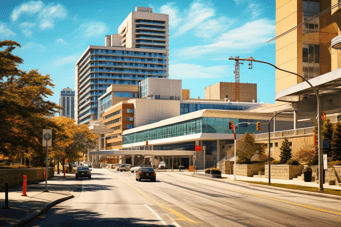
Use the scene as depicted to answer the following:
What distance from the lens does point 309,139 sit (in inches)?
2098

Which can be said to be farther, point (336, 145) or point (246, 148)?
point (246, 148)

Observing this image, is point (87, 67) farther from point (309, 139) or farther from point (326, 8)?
point (309, 139)

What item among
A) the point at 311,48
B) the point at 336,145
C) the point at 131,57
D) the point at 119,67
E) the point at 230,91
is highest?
the point at 131,57

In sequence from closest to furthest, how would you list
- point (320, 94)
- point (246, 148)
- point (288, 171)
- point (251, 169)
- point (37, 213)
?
point (37, 213), point (288, 171), point (320, 94), point (251, 169), point (246, 148)

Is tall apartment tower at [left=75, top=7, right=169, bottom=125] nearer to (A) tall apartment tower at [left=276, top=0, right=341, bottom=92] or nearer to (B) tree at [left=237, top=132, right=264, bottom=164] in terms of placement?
(A) tall apartment tower at [left=276, top=0, right=341, bottom=92]

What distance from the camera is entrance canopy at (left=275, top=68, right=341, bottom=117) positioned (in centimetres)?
4517

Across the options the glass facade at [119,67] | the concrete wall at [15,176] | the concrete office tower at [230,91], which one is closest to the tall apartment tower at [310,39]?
the concrete wall at [15,176]

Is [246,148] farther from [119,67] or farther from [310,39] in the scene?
[119,67]

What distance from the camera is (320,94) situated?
175 feet

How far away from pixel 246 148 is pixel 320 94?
12707 mm

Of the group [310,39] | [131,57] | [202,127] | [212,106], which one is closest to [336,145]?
[310,39]

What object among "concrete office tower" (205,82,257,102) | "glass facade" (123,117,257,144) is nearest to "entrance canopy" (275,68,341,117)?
"glass facade" (123,117,257,144)

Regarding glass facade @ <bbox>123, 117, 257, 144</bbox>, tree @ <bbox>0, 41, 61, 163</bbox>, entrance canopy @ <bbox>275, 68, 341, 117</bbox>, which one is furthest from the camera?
glass facade @ <bbox>123, 117, 257, 144</bbox>

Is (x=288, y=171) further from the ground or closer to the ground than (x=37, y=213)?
closer to the ground
